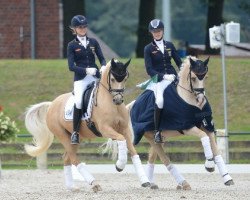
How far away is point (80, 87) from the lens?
20828mm

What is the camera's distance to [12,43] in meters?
39.8

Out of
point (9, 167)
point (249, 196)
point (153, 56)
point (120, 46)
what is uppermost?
point (153, 56)

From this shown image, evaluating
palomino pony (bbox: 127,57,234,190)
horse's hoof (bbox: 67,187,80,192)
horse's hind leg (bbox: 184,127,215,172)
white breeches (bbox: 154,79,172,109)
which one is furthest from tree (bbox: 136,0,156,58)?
horse's hind leg (bbox: 184,127,215,172)

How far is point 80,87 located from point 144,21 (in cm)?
2128

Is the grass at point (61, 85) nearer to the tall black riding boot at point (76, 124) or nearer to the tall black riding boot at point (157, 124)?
the tall black riding boot at point (76, 124)

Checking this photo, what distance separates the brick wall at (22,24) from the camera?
39.6m

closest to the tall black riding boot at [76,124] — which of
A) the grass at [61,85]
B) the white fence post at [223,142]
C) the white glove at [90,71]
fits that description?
the white glove at [90,71]

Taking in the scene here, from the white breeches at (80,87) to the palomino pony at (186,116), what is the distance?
3.29ft

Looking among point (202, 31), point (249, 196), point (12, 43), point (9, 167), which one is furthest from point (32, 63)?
point (202, 31)

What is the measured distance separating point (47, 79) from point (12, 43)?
496 cm

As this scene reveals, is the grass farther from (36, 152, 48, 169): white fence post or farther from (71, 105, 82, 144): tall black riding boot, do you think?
(71, 105, 82, 144): tall black riding boot

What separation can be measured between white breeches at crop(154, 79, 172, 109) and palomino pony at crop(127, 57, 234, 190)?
7 cm

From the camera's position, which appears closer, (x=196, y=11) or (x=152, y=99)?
(x=152, y=99)

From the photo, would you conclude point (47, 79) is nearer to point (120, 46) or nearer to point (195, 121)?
point (195, 121)
